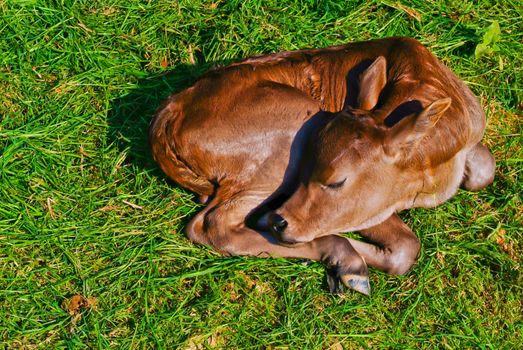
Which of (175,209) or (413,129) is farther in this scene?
(175,209)

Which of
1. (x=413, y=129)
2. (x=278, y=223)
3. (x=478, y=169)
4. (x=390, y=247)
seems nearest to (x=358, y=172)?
(x=413, y=129)

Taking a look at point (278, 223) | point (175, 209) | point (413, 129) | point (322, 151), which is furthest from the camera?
point (175, 209)

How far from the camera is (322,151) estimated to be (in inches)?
229

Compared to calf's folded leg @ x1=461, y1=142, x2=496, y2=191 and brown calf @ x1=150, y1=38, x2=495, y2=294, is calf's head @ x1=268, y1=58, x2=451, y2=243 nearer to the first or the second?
brown calf @ x1=150, y1=38, x2=495, y2=294

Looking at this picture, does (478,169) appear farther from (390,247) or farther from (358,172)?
(358,172)

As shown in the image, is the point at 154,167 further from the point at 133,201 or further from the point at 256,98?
the point at 256,98

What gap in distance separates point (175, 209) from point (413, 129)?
2.02 m

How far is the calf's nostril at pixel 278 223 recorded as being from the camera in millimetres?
5984

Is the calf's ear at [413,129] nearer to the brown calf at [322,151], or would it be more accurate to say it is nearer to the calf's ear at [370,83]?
the brown calf at [322,151]

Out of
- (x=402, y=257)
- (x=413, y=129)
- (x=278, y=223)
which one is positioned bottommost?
(x=402, y=257)

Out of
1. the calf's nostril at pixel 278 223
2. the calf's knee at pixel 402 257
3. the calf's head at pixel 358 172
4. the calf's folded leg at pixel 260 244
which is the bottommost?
the calf's knee at pixel 402 257

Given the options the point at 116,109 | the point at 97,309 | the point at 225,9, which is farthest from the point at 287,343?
the point at 225,9

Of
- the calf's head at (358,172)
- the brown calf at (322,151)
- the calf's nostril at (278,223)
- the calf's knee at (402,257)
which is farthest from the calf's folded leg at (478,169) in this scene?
the calf's nostril at (278,223)

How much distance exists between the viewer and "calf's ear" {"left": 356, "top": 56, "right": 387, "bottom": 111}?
611 cm
